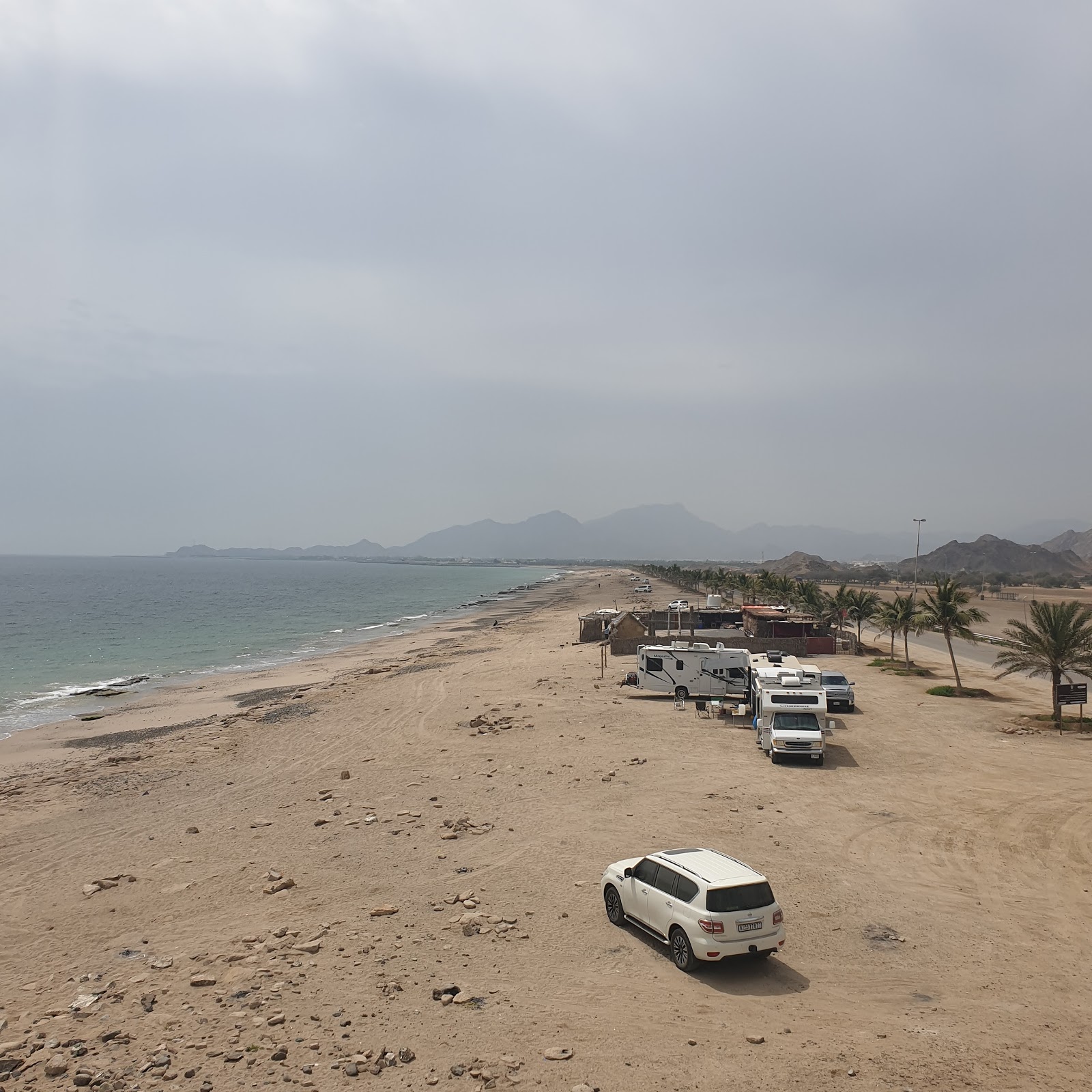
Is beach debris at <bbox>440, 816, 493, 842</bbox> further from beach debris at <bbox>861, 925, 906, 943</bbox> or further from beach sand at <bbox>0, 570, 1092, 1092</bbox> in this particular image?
beach debris at <bbox>861, 925, 906, 943</bbox>

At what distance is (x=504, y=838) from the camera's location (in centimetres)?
1694

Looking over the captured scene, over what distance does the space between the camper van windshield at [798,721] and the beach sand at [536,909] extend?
1471 millimetres

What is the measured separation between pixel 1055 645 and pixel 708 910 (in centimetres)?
2427

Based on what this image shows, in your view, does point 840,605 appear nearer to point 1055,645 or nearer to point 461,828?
point 1055,645

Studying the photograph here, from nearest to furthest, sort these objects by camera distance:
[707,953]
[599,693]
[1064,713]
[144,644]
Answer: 1. [707,953]
2. [1064,713]
3. [599,693]
4. [144,644]

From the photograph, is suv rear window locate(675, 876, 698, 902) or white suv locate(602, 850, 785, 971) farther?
suv rear window locate(675, 876, 698, 902)

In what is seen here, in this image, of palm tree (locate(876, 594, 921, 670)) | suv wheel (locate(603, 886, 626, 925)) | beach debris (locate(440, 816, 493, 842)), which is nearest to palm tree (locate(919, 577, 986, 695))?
palm tree (locate(876, 594, 921, 670))

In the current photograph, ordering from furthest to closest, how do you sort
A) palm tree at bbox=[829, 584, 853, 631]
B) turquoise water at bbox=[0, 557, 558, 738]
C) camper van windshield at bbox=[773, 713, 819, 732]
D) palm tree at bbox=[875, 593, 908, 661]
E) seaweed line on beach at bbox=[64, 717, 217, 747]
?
palm tree at bbox=[829, 584, 853, 631]
turquoise water at bbox=[0, 557, 558, 738]
palm tree at bbox=[875, 593, 908, 661]
seaweed line on beach at bbox=[64, 717, 217, 747]
camper van windshield at bbox=[773, 713, 819, 732]

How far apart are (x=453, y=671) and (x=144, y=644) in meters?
40.3

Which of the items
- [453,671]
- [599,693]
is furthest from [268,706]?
[599,693]

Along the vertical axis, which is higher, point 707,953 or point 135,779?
point 707,953

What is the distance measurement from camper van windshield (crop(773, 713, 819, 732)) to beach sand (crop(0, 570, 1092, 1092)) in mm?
1471

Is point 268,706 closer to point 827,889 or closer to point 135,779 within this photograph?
point 135,779

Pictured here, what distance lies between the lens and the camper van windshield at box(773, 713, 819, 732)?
2359 cm
